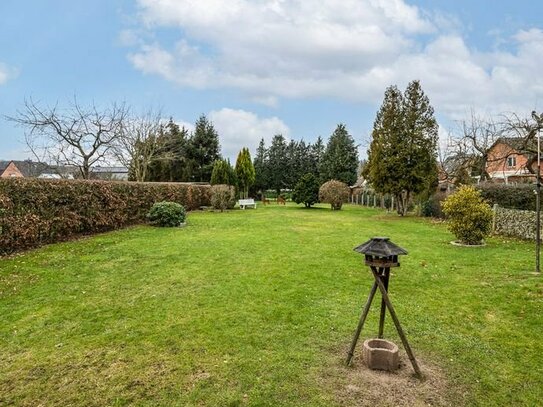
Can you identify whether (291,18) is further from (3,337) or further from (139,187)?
(3,337)

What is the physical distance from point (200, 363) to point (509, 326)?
4.15 m

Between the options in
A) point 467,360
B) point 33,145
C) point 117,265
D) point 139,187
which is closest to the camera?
point 467,360

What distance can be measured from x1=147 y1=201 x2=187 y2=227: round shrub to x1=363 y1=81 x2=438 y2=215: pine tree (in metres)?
12.0

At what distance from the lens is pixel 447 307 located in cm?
572

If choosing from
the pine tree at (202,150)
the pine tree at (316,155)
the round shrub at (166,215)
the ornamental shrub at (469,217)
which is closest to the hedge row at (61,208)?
the round shrub at (166,215)

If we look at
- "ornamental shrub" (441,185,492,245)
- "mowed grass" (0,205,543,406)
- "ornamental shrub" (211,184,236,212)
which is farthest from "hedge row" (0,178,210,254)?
"ornamental shrub" (441,185,492,245)

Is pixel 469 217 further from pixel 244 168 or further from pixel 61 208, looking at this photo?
pixel 244 168

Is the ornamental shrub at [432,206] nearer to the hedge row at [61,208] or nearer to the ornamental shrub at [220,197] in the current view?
the ornamental shrub at [220,197]

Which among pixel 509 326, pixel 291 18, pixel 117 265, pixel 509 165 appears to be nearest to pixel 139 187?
pixel 117 265

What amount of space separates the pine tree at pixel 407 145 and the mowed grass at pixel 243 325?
11.4 meters

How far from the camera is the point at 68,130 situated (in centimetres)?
2080

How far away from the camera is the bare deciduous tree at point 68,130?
19.8 m

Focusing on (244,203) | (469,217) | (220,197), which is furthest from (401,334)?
(244,203)

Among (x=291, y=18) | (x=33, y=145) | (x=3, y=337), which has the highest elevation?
(x=291, y=18)
